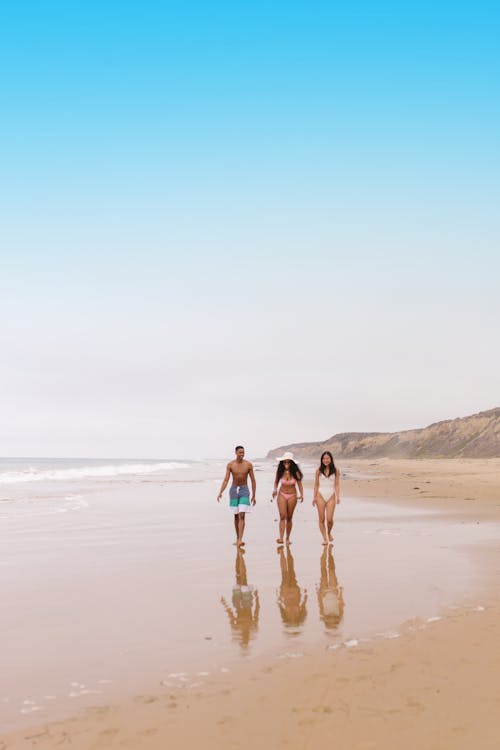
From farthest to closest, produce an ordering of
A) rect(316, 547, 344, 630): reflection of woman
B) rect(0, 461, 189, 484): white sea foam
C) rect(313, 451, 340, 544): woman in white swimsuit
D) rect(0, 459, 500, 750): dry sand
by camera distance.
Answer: rect(0, 461, 189, 484): white sea foam < rect(313, 451, 340, 544): woman in white swimsuit < rect(316, 547, 344, 630): reflection of woman < rect(0, 459, 500, 750): dry sand

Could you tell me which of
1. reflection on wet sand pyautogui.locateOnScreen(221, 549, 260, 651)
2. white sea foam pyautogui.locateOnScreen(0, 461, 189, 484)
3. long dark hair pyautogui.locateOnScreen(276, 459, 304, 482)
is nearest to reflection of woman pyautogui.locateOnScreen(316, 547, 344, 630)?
reflection on wet sand pyautogui.locateOnScreen(221, 549, 260, 651)

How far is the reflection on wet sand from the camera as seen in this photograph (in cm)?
635

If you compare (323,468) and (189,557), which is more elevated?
(323,468)

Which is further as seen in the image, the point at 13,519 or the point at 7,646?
the point at 13,519

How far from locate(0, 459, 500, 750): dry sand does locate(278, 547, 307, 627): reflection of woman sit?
45.2 inches

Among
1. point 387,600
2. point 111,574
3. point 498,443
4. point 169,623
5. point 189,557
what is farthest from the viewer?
point 498,443

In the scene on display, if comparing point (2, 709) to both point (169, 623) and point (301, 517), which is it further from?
point (301, 517)

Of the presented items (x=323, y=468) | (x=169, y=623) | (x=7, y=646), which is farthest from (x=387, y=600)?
(x=323, y=468)

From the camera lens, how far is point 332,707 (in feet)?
14.8

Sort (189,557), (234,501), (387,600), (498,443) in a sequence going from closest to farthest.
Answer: (387,600) < (189,557) < (234,501) < (498,443)

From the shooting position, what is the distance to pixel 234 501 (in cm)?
1391

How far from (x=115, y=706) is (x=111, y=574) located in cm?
512

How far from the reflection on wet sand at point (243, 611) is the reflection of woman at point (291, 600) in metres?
0.33

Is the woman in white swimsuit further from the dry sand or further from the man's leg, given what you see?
the dry sand
